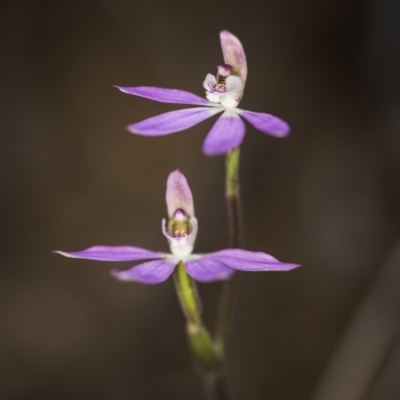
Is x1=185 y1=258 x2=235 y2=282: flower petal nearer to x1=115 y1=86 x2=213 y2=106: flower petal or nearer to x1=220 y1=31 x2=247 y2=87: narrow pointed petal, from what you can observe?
x1=115 y1=86 x2=213 y2=106: flower petal

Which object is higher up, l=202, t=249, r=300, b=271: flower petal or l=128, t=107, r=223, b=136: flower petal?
l=128, t=107, r=223, b=136: flower petal

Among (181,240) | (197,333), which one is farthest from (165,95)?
(197,333)

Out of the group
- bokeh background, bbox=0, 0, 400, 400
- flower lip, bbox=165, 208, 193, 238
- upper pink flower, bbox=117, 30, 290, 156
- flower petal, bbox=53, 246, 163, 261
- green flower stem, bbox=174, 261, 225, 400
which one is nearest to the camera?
upper pink flower, bbox=117, 30, 290, 156

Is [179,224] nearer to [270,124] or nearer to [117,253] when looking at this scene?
[117,253]

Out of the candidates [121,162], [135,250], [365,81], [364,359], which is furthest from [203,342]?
[365,81]

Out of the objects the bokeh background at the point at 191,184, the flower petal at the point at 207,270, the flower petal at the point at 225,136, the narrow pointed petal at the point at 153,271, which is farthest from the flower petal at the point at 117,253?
the bokeh background at the point at 191,184

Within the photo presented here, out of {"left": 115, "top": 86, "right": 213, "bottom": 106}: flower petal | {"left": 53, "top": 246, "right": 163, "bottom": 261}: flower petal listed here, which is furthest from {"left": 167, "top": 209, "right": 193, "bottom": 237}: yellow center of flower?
{"left": 115, "top": 86, "right": 213, "bottom": 106}: flower petal
